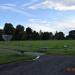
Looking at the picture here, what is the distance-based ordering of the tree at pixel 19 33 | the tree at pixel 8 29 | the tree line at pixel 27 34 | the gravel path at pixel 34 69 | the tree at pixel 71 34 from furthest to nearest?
the tree at pixel 8 29
the tree line at pixel 27 34
the tree at pixel 19 33
the tree at pixel 71 34
the gravel path at pixel 34 69

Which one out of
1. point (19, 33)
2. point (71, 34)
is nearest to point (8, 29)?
point (19, 33)

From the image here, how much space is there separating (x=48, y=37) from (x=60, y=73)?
131453mm

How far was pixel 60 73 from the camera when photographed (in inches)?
674

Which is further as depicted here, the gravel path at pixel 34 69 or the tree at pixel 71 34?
the tree at pixel 71 34

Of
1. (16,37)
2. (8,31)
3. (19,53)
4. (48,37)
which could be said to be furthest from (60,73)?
(48,37)

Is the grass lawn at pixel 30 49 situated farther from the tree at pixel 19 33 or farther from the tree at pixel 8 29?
the tree at pixel 8 29

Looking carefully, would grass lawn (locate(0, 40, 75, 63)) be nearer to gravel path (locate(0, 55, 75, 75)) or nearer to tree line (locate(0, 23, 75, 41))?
gravel path (locate(0, 55, 75, 75))

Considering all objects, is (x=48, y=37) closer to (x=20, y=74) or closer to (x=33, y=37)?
(x=33, y=37)

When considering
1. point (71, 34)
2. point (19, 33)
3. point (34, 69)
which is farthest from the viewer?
point (19, 33)

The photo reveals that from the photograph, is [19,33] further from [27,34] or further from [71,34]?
[71,34]

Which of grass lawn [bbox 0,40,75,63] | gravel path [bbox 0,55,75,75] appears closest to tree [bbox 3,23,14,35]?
grass lawn [bbox 0,40,75,63]

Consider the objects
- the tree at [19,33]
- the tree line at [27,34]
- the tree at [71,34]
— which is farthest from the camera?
the tree line at [27,34]

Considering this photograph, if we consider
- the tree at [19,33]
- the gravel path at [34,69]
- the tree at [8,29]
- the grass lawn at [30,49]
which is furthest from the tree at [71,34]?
the gravel path at [34,69]

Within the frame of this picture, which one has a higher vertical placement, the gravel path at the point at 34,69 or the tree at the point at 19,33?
the tree at the point at 19,33
